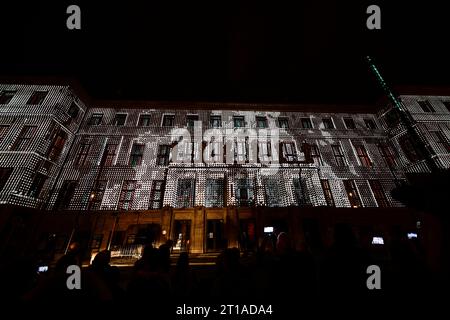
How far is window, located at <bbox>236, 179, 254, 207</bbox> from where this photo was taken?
59.9ft

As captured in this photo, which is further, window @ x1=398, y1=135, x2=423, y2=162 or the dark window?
window @ x1=398, y1=135, x2=423, y2=162

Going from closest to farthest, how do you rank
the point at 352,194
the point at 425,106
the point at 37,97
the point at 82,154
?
the point at 352,194
the point at 37,97
the point at 82,154
the point at 425,106

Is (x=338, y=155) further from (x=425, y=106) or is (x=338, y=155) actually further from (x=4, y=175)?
(x=4, y=175)

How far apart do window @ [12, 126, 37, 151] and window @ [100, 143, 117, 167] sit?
17.7ft

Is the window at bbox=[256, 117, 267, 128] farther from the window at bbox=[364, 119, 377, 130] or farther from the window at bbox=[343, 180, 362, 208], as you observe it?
the window at bbox=[364, 119, 377, 130]

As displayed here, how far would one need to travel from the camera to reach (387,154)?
2127 centimetres

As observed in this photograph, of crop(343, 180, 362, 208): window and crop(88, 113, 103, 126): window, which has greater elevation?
crop(88, 113, 103, 126): window

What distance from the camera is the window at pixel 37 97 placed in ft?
63.2

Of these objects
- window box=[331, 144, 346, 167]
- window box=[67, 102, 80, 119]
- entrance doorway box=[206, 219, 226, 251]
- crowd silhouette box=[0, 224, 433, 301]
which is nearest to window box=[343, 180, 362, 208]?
window box=[331, 144, 346, 167]

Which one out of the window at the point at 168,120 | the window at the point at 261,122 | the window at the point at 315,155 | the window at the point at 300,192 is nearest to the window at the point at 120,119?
the window at the point at 168,120

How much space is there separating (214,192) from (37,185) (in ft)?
45.8

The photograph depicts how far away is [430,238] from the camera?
4.28m

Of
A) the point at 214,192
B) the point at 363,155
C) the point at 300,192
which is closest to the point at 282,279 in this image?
the point at 214,192
